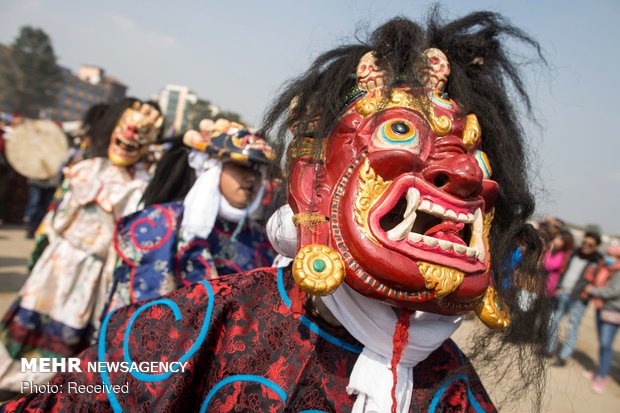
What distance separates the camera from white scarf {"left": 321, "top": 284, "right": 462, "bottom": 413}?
1.38m

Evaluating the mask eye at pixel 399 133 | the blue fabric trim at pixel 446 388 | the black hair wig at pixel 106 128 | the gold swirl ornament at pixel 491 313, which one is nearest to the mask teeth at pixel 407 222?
the mask eye at pixel 399 133

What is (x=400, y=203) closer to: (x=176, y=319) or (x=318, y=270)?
(x=318, y=270)

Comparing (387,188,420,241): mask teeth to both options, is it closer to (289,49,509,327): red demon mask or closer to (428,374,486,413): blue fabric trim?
(289,49,509,327): red demon mask

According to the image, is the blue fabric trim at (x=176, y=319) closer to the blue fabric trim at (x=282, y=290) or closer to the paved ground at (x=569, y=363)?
the blue fabric trim at (x=282, y=290)

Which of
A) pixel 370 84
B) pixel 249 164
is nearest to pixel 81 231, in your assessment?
pixel 249 164

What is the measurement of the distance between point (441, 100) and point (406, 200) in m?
0.36

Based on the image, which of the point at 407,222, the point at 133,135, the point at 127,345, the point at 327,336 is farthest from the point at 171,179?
the point at 407,222

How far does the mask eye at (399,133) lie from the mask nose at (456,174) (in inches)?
3.5

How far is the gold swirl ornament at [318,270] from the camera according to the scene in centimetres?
120

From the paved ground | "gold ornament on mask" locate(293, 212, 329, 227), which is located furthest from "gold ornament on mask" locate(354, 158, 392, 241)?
the paved ground

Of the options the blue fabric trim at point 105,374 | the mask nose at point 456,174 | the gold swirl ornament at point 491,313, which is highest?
the mask nose at point 456,174

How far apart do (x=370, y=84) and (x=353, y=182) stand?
0.37 metres

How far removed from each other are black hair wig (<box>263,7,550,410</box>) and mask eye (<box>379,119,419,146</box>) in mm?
223

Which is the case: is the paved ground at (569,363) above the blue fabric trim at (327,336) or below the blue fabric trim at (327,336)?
below
